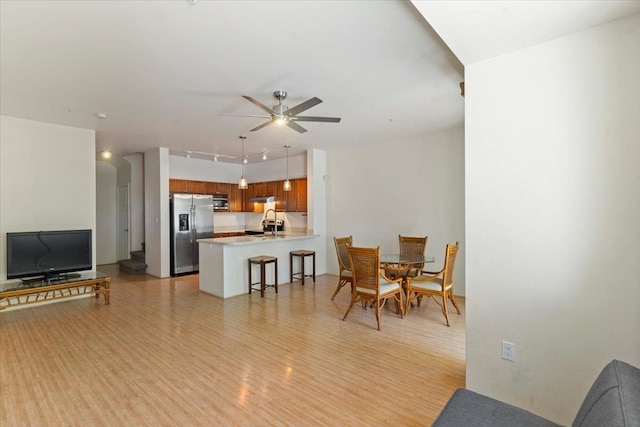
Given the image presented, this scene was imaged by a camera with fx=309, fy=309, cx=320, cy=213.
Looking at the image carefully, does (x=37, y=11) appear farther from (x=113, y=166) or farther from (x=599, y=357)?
(x=113, y=166)

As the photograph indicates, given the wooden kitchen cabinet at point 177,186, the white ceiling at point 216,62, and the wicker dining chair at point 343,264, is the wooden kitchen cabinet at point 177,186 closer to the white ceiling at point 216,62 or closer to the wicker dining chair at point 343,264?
the white ceiling at point 216,62

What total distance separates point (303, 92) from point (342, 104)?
635 millimetres

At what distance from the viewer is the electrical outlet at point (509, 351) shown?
6.89 ft

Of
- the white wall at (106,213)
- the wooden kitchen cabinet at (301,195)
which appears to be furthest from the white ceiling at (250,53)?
the white wall at (106,213)

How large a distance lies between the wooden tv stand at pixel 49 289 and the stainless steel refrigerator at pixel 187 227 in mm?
1818

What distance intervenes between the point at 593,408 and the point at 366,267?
2.63m

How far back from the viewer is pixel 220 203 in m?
8.15

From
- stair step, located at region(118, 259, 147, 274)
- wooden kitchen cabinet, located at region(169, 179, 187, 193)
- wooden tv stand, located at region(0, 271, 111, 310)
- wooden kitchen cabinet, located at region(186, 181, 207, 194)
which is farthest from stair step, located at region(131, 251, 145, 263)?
wooden tv stand, located at region(0, 271, 111, 310)

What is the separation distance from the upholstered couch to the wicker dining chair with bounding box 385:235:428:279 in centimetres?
251

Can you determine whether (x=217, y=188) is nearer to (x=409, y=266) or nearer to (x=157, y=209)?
(x=157, y=209)

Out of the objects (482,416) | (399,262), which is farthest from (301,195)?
(482,416)

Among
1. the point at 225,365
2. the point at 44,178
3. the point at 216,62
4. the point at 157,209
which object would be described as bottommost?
the point at 225,365

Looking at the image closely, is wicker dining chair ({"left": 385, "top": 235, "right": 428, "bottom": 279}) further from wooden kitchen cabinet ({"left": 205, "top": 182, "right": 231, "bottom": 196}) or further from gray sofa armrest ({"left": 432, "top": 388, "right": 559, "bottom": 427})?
wooden kitchen cabinet ({"left": 205, "top": 182, "right": 231, "bottom": 196})

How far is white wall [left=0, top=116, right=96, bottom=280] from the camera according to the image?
14.5 ft
